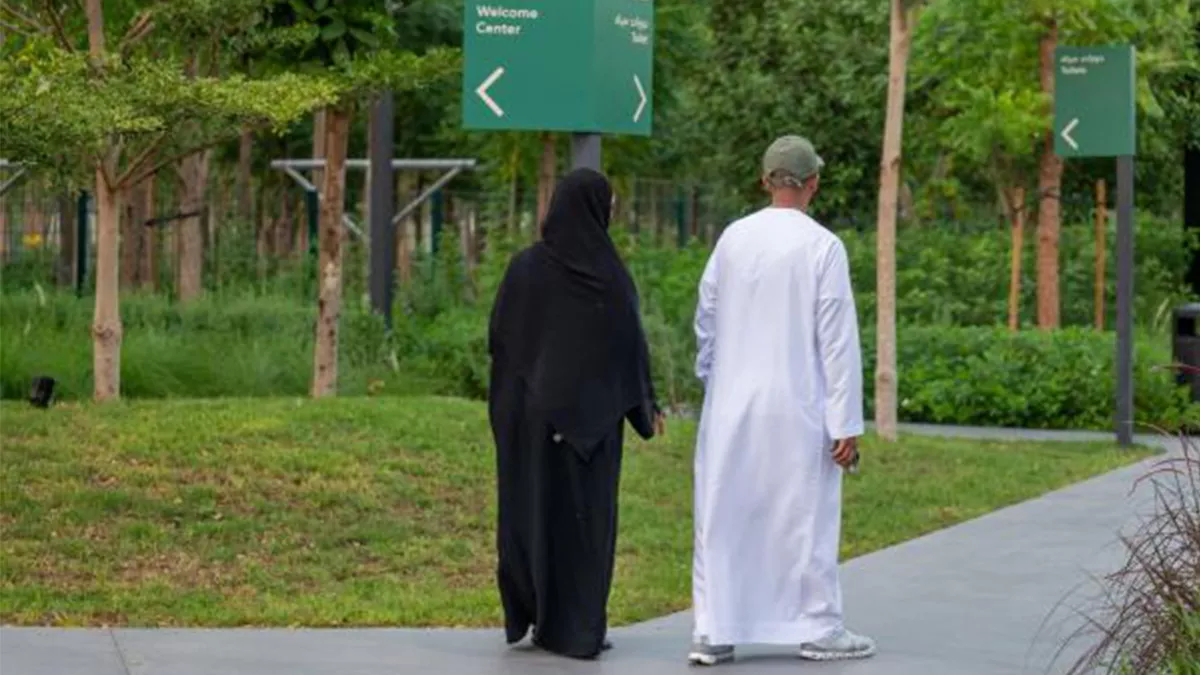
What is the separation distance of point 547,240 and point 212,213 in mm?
22606

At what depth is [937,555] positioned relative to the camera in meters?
13.9

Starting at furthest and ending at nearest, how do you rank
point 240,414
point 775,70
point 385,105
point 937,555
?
1. point 775,70
2. point 385,105
3. point 240,414
4. point 937,555

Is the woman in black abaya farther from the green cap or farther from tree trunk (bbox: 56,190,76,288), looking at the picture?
tree trunk (bbox: 56,190,76,288)

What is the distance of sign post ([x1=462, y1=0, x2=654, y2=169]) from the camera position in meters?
11.8

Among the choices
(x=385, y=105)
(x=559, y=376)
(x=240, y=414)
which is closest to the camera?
(x=559, y=376)

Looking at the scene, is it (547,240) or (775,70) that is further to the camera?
(775,70)

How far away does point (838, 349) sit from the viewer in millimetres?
10000

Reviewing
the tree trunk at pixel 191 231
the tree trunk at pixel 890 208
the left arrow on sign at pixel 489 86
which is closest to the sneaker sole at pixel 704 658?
the left arrow on sign at pixel 489 86

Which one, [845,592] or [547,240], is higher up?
[547,240]

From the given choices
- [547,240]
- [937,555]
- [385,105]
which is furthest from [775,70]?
[547,240]

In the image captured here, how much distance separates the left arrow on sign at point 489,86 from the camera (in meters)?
12.2

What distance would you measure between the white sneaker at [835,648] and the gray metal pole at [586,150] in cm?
227

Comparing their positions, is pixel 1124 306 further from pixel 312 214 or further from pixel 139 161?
pixel 312 214

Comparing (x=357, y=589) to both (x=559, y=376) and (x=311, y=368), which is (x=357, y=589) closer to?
(x=559, y=376)
